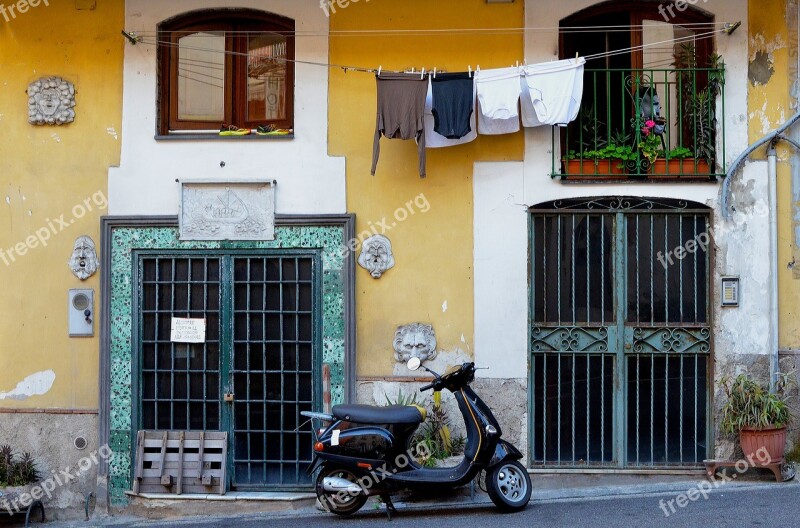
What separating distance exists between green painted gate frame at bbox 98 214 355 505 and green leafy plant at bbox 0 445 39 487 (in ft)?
2.05

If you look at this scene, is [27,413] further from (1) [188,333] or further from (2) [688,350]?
(2) [688,350]

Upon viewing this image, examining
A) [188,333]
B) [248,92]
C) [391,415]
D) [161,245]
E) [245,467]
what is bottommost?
[245,467]

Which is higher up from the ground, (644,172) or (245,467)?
(644,172)

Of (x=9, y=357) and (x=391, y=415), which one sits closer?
(x=391, y=415)

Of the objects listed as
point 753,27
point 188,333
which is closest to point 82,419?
point 188,333

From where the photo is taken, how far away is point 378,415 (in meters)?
8.23

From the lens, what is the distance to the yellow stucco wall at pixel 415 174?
938cm

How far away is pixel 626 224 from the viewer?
932 centimetres

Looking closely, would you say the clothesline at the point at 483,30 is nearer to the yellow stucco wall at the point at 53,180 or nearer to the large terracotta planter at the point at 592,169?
the large terracotta planter at the point at 592,169

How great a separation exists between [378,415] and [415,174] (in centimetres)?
242

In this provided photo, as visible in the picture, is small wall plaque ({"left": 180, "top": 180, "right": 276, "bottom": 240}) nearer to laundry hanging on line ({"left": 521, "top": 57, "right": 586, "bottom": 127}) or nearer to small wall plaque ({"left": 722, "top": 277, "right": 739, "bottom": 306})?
laundry hanging on line ({"left": 521, "top": 57, "right": 586, "bottom": 127})

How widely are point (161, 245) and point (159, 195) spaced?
48 cm

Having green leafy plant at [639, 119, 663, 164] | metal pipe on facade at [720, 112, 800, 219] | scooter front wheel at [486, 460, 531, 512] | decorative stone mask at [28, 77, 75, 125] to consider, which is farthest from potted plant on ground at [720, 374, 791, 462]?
decorative stone mask at [28, 77, 75, 125]

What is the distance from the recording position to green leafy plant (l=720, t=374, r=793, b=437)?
28.9ft
